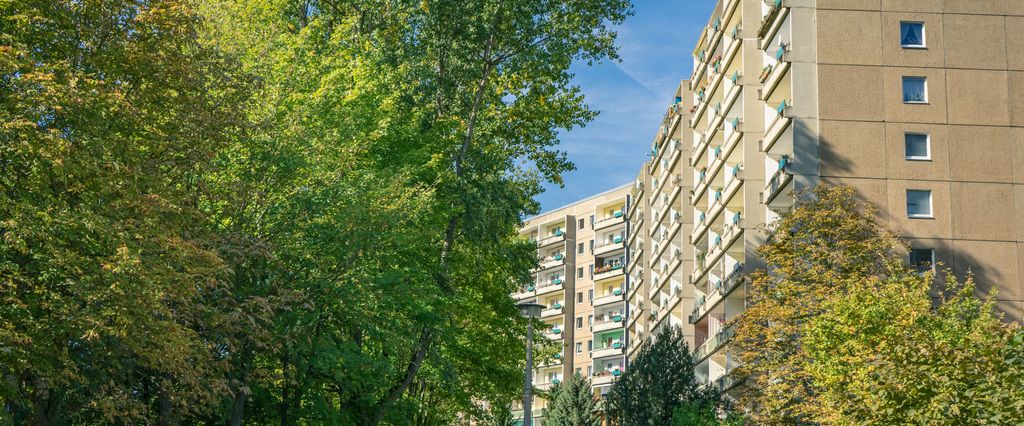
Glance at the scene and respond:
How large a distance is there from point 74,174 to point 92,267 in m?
1.51

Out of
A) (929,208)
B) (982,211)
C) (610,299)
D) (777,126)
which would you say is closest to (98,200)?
(777,126)

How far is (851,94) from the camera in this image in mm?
47938

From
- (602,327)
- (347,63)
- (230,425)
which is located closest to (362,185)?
(230,425)

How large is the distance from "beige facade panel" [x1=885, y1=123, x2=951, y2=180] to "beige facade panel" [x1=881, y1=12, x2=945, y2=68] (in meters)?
2.73

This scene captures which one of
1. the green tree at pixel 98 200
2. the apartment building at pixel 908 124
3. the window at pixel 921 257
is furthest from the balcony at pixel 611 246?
the green tree at pixel 98 200

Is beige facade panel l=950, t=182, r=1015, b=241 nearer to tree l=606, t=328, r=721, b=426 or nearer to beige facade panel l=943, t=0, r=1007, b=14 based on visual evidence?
beige facade panel l=943, t=0, r=1007, b=14

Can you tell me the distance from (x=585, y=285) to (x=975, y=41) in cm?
7109

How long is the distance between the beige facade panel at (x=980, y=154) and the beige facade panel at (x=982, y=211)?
36cm

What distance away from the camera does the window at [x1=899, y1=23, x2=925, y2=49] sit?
4828cm

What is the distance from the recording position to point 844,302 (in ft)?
115

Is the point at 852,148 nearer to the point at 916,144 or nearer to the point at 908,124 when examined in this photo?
the point at 908,124

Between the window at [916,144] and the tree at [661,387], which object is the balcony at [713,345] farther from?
the window at [916,144]

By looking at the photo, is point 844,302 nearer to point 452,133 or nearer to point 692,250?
point 452,133

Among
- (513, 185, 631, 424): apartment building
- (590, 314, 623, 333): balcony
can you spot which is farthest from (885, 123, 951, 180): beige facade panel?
(590, 314, 623, 333): balcony
